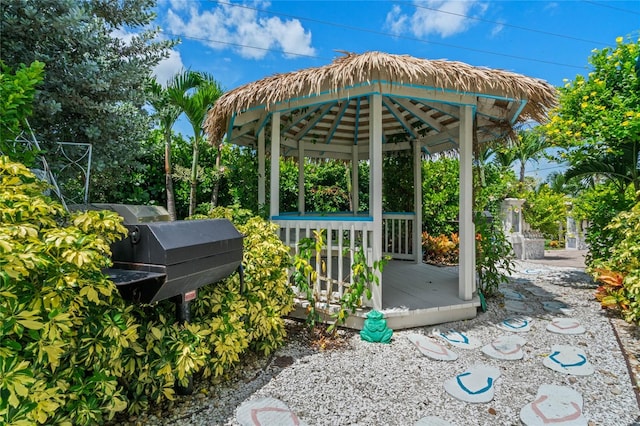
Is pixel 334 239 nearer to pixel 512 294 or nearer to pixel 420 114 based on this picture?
pixel 420 114

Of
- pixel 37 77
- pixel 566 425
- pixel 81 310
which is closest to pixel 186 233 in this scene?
pixel 81 310

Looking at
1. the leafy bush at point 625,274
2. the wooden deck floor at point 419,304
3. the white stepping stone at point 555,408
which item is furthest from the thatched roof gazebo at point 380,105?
the leafy bush at point 625,274

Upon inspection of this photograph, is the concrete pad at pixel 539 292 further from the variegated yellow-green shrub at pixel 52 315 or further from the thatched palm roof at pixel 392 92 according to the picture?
the variegated yellow-green shrub at pixel 52 315

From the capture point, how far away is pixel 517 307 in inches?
172

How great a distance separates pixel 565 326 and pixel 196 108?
619 cm

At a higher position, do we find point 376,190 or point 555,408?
point 376,190

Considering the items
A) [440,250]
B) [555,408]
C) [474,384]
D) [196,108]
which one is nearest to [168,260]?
[474,384]

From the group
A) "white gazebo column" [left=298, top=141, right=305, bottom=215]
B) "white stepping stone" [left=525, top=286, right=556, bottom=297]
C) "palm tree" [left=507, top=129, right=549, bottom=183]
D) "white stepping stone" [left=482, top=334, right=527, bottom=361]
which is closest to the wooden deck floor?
"white stepping stone" [left=482, top=334, right=527, bottom=361]

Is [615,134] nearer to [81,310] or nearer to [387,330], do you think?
[387,330]

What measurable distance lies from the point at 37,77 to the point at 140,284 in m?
1.28

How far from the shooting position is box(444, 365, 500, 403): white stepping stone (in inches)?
89.9

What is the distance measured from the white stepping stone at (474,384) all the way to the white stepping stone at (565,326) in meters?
1.41

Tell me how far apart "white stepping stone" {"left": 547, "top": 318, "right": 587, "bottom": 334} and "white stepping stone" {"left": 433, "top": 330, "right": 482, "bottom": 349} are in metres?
1.02

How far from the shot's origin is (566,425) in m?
1.97
